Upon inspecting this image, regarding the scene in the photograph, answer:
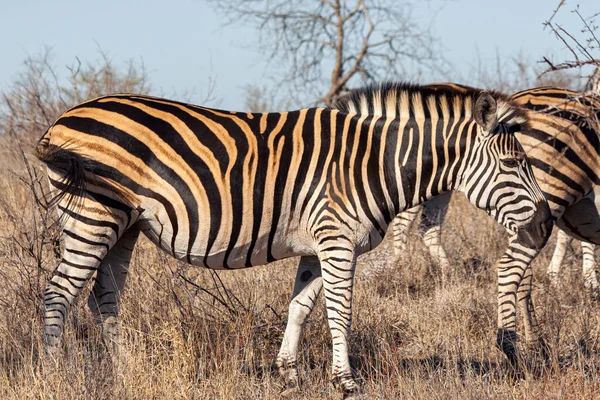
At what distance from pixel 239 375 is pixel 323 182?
1331 millimetres

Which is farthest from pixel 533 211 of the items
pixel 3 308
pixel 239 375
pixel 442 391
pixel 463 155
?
pixel 3 308

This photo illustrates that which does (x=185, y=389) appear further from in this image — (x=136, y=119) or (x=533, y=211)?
(x=533, y=211)

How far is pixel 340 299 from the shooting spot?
4.75 m

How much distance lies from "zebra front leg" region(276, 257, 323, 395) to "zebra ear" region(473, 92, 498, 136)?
1.46 meters

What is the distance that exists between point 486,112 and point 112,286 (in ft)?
9.12

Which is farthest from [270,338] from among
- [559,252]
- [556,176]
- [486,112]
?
[559,252]

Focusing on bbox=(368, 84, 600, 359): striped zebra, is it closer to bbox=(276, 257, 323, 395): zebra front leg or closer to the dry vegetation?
the dry vegetation

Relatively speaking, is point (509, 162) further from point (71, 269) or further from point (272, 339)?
point (71, 269)

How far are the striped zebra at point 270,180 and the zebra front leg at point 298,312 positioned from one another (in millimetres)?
22

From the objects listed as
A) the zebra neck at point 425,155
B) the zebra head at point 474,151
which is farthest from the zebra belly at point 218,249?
the zebra head at point 474,151

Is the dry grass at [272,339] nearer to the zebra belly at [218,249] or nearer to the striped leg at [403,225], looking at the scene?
the zebra belly at [218,249]

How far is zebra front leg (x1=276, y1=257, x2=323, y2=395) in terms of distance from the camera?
511 centimetres

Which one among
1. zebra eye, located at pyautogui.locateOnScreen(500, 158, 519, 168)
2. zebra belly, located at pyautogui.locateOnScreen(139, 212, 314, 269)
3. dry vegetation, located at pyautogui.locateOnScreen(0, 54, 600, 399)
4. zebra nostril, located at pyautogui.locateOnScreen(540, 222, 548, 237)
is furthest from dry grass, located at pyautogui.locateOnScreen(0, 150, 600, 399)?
zebra eye, located at pyautogui.locateOnScreen(500, 158, 519, 168)

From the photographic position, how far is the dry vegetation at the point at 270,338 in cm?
443
